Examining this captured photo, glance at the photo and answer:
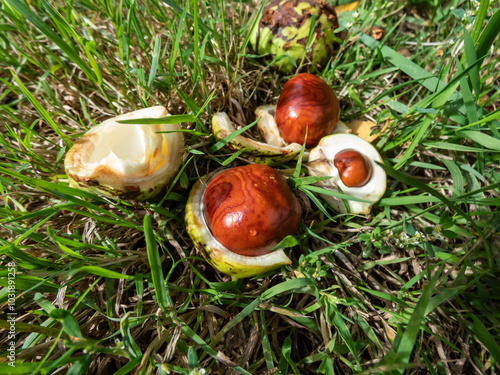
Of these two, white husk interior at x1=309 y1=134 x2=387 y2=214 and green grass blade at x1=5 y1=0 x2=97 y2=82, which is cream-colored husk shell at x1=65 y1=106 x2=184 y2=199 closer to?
green grass blade at x1=5 y1=0 x2=97 y2=82

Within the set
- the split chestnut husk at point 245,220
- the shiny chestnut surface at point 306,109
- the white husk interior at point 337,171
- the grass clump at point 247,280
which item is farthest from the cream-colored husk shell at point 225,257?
the shiny chestnut surface at point 306,109

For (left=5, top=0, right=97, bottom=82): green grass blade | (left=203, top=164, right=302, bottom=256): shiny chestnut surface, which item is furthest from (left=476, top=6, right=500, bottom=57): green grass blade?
(left=5, top=0, right=97, bottom=82): green grass blade

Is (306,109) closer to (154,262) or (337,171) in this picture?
→ (337,171)

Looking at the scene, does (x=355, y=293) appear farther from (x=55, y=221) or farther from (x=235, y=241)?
(x=55, y=221)

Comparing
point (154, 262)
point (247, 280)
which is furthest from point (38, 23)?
point (247, 280)

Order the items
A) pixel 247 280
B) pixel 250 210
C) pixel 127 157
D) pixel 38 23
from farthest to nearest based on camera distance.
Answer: pixel 247 280
pixel 127 157
pixel 38 23
pixel 250 210

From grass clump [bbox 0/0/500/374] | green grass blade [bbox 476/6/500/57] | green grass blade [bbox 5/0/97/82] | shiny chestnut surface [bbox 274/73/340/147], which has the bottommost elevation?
grass clump [bbox 0/0/500/374]
